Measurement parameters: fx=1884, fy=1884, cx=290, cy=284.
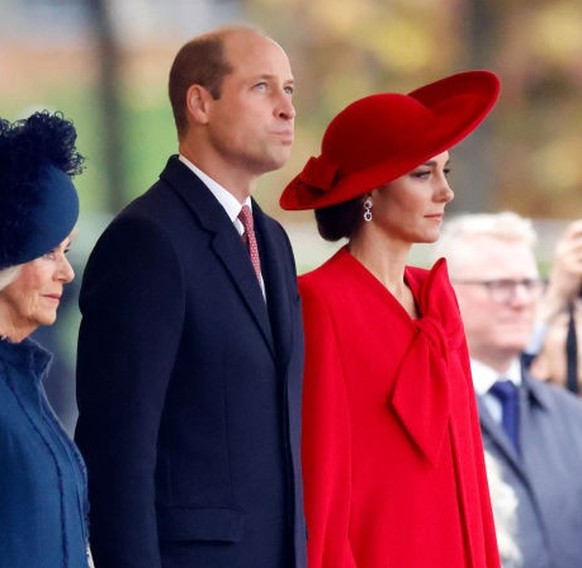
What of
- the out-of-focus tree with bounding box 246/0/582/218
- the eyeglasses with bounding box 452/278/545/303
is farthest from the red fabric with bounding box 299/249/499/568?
the out-of-focus tree with bounding box 246/0/582/218

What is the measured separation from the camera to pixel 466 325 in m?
4.45

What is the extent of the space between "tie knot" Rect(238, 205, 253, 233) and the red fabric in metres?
0.25

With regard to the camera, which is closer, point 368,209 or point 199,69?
point 199,69

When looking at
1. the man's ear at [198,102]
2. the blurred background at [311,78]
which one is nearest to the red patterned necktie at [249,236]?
the man's ear at [198,102]

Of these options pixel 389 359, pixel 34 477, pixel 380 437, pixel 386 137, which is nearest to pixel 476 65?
pixel 386 137

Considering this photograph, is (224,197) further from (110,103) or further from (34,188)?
(110,103)

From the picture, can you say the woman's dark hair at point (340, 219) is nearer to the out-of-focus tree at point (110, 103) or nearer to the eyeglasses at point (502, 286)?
the eyeglasses at point (502, 286)

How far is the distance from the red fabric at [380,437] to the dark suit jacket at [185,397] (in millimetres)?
172

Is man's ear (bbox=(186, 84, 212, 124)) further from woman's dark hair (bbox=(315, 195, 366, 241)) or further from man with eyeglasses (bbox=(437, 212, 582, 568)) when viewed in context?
man with eyeglasses (bbox=(437, 212, 582, 568))

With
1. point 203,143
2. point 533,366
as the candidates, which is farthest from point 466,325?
point 203,143

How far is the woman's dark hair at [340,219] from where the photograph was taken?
3.42m

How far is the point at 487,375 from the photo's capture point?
14.0ft

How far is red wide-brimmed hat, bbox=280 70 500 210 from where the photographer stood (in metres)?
3.35

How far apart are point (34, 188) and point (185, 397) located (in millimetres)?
422
